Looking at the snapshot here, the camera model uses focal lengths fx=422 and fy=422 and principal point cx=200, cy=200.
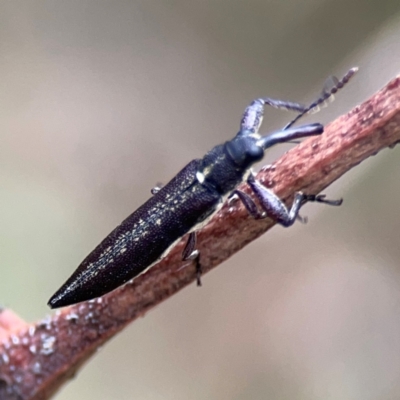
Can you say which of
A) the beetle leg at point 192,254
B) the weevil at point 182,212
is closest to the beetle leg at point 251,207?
the weevil at point 182,212

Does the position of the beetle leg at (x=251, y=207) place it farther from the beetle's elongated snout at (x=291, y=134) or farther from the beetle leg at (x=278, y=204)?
the beetle's elongated snout at (x=291, y=134)

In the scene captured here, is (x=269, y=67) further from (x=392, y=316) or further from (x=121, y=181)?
(x=392, y=316)

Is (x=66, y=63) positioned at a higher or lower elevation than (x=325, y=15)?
higher

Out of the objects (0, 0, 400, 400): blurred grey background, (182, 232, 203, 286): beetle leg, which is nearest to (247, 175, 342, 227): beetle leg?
(182, 232, 203, 286): beetle leg

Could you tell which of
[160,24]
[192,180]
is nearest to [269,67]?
[160,24]

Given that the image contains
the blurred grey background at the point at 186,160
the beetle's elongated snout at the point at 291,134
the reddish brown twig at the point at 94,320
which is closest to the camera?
the beetle's elongated snout at the point at 291,134

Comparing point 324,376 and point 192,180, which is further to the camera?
point 324,376

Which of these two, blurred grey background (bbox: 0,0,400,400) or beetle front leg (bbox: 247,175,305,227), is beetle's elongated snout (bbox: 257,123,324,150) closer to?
beetle front leg (bbox: 247,175,305,227)
